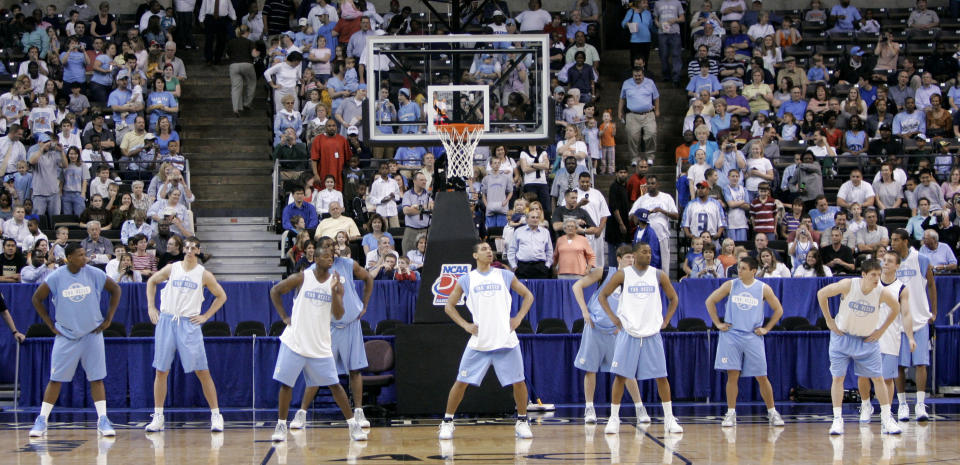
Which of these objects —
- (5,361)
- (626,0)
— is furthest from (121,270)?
(626,0)

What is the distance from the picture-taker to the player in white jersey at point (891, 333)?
12.2 m

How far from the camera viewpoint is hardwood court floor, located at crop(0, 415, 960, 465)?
10.5 m

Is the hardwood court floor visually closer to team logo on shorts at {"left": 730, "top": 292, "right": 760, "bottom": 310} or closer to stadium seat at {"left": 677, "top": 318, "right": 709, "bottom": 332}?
team logo on shorts at {"left": 730, "top": 292, "right": 760, "bottom": 310}

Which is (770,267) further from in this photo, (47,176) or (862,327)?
(47,176)

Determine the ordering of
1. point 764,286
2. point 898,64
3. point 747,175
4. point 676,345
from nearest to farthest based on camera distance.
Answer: point 764,286 < point 676,345 < point 747,175 < point 898,64

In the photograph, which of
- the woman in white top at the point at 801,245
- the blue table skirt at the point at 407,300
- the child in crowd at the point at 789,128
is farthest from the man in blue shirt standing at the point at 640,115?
the blue table skirt at the point at 407,300

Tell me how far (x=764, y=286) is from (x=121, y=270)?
30.4ft

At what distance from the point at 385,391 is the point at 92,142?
8.53 metres

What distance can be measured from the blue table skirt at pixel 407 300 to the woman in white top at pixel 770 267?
1.20 feet

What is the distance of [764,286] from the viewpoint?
12.5m

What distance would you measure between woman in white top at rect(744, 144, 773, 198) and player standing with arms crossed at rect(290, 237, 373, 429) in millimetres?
8837

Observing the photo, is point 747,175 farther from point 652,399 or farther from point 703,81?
point 652,399

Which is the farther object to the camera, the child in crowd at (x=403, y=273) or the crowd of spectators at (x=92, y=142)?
the crowd of spectators at (x=92, y=142)

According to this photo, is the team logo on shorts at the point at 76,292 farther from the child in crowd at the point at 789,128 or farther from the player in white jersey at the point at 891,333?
the child in crowd at the point at 789,128
